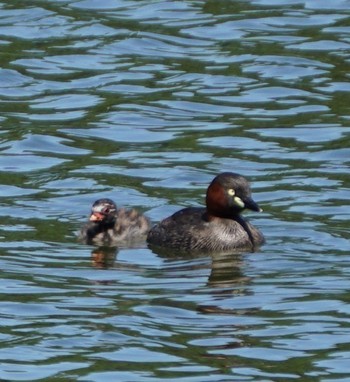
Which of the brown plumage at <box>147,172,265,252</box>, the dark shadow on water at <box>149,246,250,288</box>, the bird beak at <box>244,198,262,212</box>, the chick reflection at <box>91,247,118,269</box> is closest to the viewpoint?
the dark shadow on water at <box>149,246,250,288</box>

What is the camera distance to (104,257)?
1558 centimetres

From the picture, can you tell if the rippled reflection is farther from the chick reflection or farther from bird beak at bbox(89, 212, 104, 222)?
bird beak at bbox(89, 212, 104, 222)

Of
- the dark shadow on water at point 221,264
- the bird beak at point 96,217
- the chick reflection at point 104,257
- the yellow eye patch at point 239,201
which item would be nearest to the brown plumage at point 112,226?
the bird beak at point 96,217

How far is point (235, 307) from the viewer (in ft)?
43.7

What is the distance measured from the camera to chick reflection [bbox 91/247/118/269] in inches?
595

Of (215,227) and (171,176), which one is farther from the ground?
(171,176)

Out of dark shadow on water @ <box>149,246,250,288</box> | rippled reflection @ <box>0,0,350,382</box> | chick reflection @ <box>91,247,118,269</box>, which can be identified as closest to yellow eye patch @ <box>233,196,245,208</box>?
rippled reflection @ <box>0,0,350,382</box>

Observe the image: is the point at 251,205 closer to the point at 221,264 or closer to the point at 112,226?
the point at 221,264

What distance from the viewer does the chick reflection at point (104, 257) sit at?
15125mm

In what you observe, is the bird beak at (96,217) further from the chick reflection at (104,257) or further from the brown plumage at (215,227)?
the brown plumage at (215,227)

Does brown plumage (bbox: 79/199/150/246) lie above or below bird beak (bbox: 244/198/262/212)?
below

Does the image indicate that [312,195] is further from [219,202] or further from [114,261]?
[114,261]

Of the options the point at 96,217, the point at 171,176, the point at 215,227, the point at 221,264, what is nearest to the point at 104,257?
the point at 96,217

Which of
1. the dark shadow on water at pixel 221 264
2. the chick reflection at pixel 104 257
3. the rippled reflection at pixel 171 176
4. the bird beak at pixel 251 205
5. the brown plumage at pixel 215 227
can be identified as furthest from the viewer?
the brown plumage at pixel 215 227
